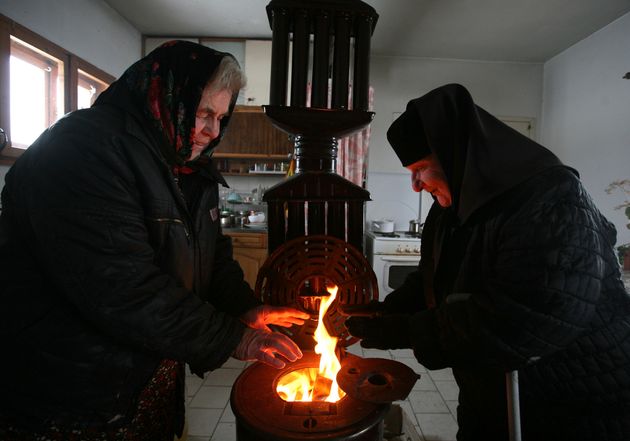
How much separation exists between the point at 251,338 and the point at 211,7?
9.92ft

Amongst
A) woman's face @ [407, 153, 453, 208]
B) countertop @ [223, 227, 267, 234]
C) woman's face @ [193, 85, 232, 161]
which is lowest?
countertop @ [223, 227, 267, 234]

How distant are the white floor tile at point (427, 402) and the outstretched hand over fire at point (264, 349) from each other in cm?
154

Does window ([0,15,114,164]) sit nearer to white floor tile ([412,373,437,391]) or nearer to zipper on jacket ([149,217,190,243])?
zipper on jacket ([149,217,190,243])

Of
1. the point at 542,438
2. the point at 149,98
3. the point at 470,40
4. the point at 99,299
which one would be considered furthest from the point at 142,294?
the point at 470,40

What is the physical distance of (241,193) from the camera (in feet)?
13.5

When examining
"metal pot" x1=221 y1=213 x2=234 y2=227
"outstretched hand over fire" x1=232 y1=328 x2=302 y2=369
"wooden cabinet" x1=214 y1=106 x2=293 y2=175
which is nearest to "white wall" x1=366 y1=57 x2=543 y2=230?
"wooden cabinet" x1=214 y1=106 x2=293 y2=175

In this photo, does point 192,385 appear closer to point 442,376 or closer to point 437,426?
point 437,426

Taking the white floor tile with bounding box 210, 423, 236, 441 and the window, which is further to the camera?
the window

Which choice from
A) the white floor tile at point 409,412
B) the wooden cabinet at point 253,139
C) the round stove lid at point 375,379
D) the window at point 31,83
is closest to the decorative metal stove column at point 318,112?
the round stove lid at point 375,379

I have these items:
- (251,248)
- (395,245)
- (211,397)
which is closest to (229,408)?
(211,397)

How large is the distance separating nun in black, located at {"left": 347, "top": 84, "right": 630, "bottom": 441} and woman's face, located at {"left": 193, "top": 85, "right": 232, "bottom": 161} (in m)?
0.51

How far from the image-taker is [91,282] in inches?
29.8

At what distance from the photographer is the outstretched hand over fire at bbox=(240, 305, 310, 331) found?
1.16 m

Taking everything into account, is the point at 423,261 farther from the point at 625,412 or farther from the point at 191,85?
the point at 191,85
